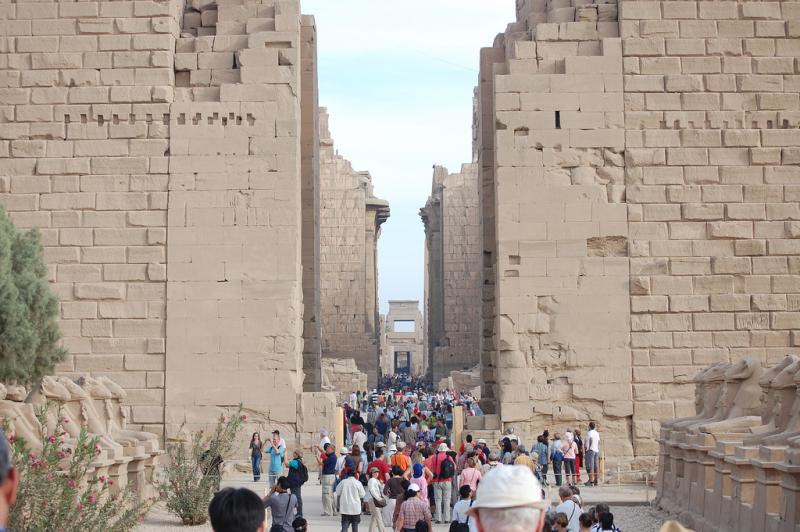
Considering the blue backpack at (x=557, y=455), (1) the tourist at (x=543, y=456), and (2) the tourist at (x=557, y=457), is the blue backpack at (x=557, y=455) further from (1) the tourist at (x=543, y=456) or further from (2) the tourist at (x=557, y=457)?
(1) the tourist at (x=543, y=456)

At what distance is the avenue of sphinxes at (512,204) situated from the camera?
16.1 meters

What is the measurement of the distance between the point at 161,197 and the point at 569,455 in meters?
6.52

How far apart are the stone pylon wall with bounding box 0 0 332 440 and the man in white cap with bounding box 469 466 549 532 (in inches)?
524

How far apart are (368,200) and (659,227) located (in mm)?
23128

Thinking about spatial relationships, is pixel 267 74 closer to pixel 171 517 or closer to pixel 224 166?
pixel 224 166

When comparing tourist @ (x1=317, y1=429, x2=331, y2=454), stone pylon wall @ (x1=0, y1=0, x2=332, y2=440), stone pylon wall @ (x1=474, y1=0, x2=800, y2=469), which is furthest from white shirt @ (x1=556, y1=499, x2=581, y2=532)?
stone pylon wall @ (x1=0, y1=0, x2=332, y2=440)

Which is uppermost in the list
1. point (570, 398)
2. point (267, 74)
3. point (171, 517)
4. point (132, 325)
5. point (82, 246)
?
point (267, 74)

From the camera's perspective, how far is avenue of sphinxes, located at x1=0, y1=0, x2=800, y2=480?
1606 cm

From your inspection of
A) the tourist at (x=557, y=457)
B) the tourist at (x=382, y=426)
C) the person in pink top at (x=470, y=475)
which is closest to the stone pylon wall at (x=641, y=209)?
the tourist at (x=557, y=457)

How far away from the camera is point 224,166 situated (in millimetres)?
16391

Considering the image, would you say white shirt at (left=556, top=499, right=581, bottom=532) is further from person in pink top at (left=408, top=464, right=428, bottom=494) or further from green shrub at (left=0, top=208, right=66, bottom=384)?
green shrub at (left=0, top=208, right=66, bottom=384)

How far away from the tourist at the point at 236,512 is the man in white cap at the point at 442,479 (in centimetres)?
924

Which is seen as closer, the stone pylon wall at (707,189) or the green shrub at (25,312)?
the green shrub at (25,312)

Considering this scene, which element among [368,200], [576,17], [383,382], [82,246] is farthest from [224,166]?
[383,382]
